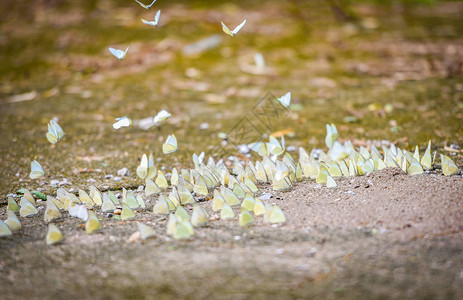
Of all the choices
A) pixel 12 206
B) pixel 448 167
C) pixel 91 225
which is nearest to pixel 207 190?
pixel 91 225

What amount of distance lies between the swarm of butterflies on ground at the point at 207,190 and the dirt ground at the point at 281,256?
2.0 inches

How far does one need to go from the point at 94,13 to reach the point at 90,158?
194 inches

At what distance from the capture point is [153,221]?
1917mm

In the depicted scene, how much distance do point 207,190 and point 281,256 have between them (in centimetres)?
80

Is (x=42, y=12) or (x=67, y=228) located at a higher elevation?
(x=67, y=228)

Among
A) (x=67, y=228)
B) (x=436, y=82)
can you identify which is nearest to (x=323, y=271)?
(x=67, y=228)

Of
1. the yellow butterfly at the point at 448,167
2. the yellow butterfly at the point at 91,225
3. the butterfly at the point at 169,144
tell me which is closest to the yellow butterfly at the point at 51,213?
the yellow butterfly at the point at 91,225

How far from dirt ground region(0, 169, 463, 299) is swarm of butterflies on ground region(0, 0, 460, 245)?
5 cm

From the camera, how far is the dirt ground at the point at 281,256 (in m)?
1.35

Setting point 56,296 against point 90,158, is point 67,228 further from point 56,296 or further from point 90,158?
point 90,158

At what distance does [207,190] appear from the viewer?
7.43 ft

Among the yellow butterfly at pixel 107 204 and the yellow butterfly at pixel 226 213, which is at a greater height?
the yellow butterfly at pixel 226 213

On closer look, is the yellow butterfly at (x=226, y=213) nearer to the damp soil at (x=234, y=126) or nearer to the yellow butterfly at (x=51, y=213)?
the damp soil at (x=234, y=126)

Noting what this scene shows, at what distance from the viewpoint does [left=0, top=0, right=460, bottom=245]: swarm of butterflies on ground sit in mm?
1818
